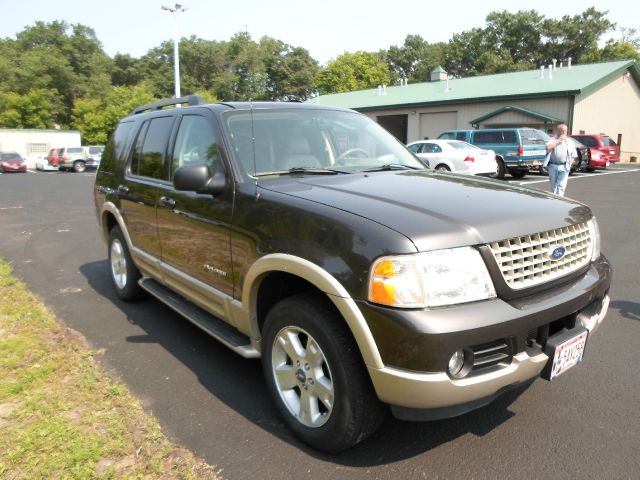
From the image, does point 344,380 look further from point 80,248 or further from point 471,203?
point 80,248

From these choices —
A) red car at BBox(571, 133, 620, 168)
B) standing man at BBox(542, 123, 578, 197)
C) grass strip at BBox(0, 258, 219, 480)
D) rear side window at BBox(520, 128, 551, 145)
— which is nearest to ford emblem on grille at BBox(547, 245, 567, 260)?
grass strip at BBox(0, 258, 219, 480)

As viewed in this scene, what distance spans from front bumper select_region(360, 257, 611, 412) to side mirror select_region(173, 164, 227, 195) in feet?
4.65

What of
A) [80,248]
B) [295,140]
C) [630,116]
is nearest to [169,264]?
[295,140]

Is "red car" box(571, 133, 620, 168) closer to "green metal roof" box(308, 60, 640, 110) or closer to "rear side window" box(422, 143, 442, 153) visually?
"green metal roof" box(308, 60, 640, 110)

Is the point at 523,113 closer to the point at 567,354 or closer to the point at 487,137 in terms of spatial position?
the point at 487,137

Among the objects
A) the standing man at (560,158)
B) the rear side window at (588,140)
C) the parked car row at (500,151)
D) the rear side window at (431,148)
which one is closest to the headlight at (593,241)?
the standing man at (560,158)

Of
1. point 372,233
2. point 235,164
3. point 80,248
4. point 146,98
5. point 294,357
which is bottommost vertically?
point 80,248

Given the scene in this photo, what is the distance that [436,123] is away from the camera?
34.5 metres

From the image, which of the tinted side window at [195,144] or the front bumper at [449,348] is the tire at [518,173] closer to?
the tinted side window at [195,144]

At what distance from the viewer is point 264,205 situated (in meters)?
2.92

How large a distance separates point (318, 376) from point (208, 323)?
123cm

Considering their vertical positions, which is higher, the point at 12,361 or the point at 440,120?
the point at 440,120

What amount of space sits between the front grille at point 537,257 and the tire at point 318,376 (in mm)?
805

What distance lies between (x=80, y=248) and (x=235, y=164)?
5968 mm
